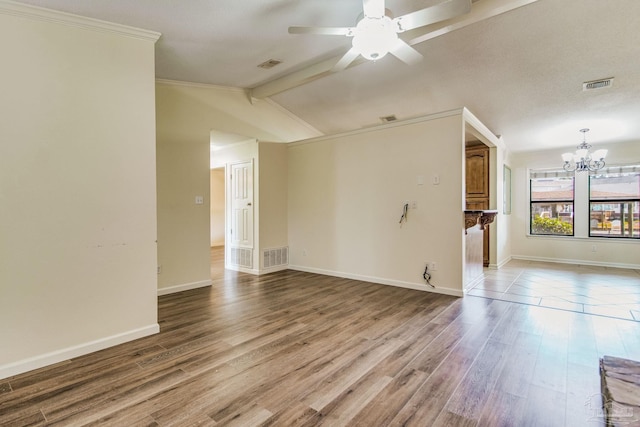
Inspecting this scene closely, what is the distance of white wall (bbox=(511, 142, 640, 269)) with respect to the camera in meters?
6.13

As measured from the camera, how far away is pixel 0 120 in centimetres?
220

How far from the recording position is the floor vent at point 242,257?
18.2 feet

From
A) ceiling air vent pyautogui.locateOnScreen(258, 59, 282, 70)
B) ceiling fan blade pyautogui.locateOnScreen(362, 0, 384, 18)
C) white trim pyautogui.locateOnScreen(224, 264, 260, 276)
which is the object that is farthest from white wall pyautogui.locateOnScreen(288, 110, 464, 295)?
ceiling fan blade pyautogui.locateOnScreen(362, 0, 384, 18)

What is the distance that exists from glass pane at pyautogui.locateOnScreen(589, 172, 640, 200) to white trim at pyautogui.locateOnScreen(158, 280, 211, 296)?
25.6 ft

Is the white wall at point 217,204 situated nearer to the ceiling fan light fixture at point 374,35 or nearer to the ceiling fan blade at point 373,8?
the ceiling fan light fixture at point 374,35

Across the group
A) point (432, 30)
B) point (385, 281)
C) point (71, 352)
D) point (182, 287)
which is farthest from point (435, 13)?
point (182, 287)

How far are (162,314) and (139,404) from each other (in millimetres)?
1681

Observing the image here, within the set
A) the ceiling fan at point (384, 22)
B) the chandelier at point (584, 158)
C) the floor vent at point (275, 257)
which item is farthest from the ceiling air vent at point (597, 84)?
the floor vent at point (275, 257)

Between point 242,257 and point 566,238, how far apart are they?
685cm

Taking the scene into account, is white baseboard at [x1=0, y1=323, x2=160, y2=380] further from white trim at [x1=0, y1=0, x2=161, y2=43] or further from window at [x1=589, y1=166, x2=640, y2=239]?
window at [x1=589, y1=166, x2=640, y2=239]

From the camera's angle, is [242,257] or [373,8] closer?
[373,8]

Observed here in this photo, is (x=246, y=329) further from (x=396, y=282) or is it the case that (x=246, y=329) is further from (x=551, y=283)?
(x=551, y=283)

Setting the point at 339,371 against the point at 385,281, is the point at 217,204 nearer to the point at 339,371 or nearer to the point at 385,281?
the point at 385,281

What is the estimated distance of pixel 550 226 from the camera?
697 cm
